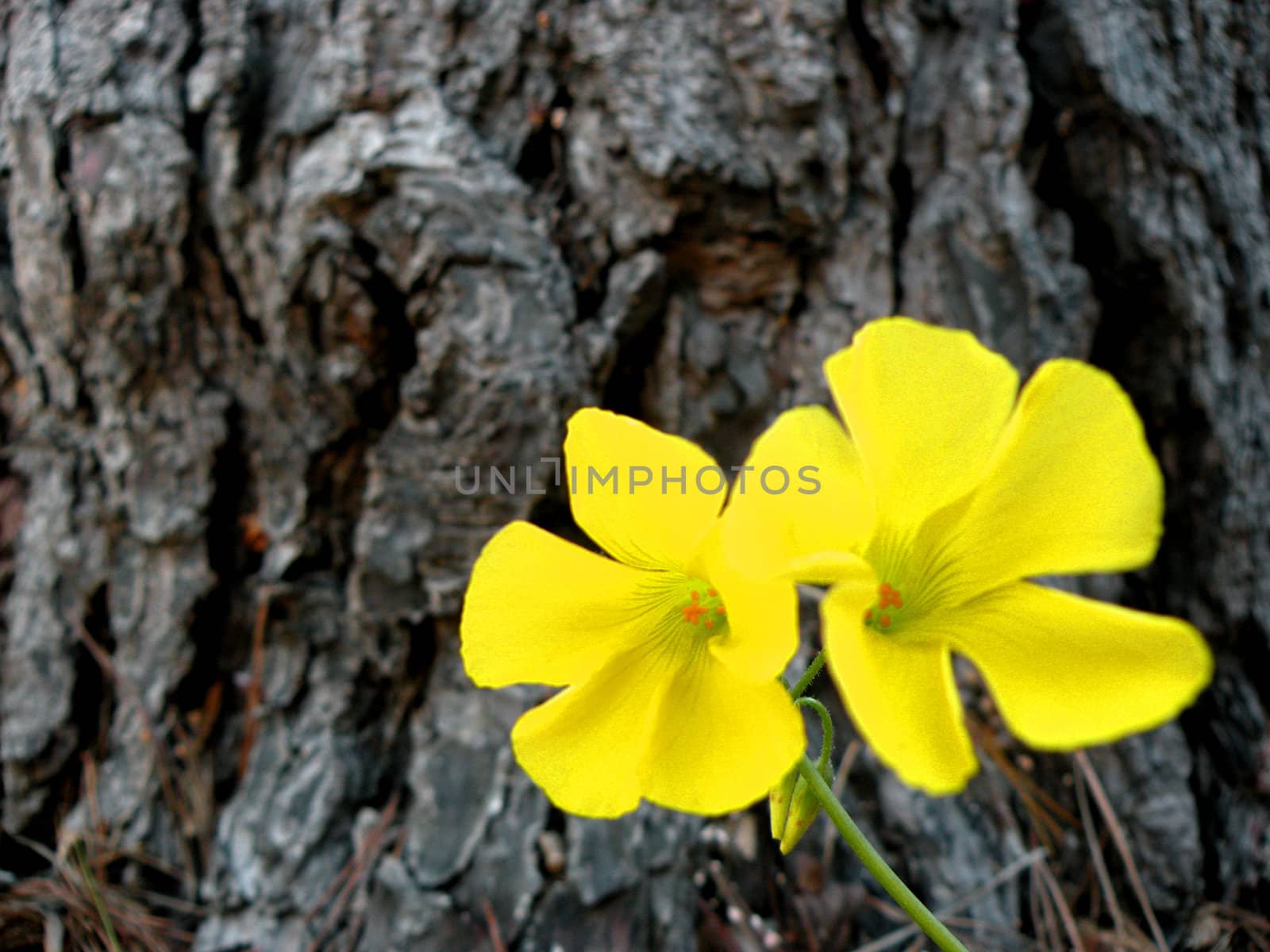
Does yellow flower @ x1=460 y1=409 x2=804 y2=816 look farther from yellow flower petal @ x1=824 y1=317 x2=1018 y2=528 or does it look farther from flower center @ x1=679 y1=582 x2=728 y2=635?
yellow flower petal @ x1=824 y1=317 x2=1018 y2=528

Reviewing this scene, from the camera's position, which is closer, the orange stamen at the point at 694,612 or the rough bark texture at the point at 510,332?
the orange stamen at the point at 694,612

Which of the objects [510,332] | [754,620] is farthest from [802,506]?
[510,332]

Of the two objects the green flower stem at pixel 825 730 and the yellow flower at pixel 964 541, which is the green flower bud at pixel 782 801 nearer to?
the green flower stem at pixel 825 730

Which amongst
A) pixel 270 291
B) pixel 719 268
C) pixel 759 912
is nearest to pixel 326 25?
pixel 270 291

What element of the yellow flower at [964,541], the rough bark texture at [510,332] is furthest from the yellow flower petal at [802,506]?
the rough bark texture at [510,332]

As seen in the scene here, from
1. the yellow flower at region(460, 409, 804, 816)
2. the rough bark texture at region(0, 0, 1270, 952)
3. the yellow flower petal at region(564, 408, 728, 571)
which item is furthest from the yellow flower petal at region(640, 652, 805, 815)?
the rough bark texture at region(0, 0, 1270, 952)

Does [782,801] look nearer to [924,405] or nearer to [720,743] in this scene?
[720,743]
